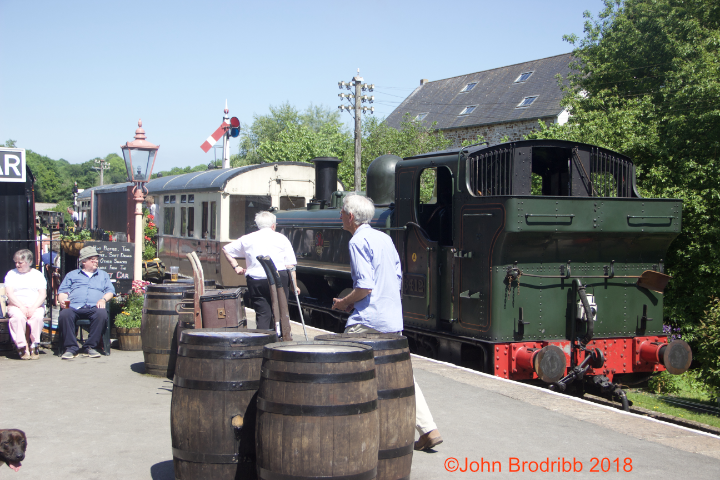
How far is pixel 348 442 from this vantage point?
3.37 metres

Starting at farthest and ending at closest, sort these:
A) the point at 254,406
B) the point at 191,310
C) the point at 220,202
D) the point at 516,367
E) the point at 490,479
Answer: the point at 220,202, the point at 516,367, the point at 191,310, the point at 490,479, the point at 254,406

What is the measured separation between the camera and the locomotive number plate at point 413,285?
27.5 feet

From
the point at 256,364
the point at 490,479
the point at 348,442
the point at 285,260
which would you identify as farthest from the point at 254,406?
the point at 285,260

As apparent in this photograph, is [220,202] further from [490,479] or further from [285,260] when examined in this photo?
[490,479]

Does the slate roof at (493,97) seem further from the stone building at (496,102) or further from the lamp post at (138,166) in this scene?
the lamp post at (138,166)

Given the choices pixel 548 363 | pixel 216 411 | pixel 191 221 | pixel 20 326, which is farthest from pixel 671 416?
→ pixel 191 221

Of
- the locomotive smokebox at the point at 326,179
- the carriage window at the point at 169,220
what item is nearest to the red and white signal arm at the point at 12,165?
the locomotive smokebox at the point at 326,179

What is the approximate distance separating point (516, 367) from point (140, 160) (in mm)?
6499

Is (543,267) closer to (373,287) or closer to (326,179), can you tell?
(373,287)

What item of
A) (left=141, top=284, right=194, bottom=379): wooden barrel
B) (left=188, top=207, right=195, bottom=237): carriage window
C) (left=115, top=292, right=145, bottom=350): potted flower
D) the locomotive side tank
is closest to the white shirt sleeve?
(left=141, top=284, right=194, bottom=379): wooden barrel

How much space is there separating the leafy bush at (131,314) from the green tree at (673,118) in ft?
30.6

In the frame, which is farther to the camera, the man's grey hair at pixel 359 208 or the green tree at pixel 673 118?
the green tree at pixel 673 118

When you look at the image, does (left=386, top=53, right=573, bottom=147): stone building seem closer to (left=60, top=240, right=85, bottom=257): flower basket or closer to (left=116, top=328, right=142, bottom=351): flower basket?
(left=60, top=240, right=85, bottom=257): flower basket

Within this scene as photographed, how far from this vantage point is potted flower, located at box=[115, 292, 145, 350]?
862 centimetres
